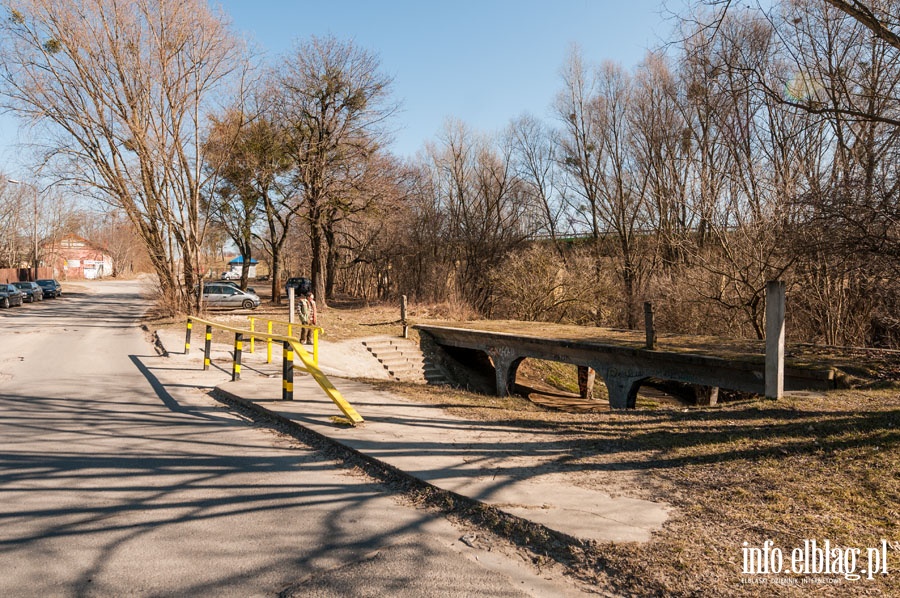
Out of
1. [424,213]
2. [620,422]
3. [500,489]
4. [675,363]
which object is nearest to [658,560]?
[500,489]

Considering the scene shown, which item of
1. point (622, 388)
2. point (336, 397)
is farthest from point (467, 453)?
point (622, 388)

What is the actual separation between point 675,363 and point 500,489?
11187 mm

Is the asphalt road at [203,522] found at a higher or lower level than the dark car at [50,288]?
lower

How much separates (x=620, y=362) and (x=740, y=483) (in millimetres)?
11825

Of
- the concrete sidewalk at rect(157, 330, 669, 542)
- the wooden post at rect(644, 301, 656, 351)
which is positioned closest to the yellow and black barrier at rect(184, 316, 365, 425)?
the concrete sidewalk at rect(157, 330, 669, 542)

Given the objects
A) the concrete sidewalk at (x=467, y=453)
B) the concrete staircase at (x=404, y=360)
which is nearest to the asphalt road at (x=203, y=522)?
the concrete sidewalk at (x=467, y=453)

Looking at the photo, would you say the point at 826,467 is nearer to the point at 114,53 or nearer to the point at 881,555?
the point at 881,555

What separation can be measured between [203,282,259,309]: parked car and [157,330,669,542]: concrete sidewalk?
2381cm

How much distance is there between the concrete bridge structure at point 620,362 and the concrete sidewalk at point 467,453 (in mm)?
7908

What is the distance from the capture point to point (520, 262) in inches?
1209

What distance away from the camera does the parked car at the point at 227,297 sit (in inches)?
1335

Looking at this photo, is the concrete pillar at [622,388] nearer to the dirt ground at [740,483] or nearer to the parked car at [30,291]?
the dirt ground at [740,483]

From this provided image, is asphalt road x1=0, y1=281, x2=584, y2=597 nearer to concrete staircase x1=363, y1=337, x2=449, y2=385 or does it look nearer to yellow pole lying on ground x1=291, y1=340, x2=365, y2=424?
yellow pole lying on ground x1=291, y1=340, x2=365, y2=424

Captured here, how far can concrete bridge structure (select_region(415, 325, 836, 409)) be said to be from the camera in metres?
13.0
